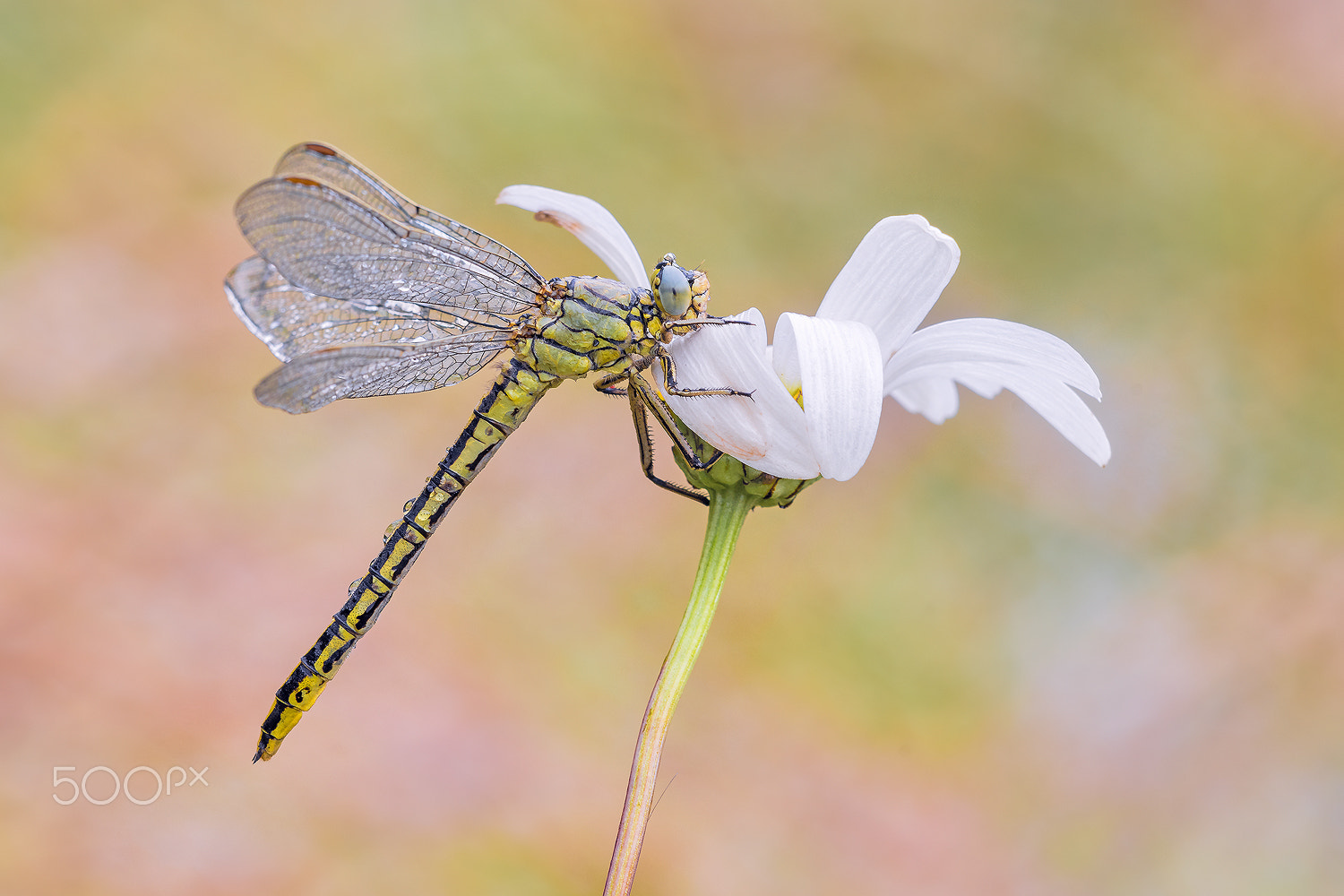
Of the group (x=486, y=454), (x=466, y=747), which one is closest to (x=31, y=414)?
(x=466, y=747)

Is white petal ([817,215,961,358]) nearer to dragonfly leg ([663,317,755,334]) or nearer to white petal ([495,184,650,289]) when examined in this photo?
dragonfly leg ([663,317,755,334])

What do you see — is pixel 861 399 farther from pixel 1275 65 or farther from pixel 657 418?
pixel 1275 65

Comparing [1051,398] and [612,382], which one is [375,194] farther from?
[1051,398]

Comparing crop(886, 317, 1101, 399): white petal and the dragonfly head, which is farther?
the dragonfly head
